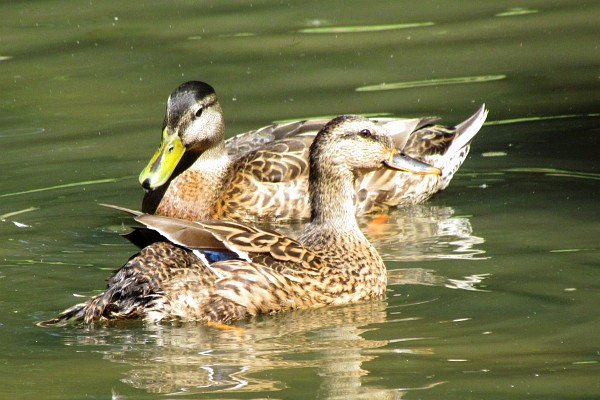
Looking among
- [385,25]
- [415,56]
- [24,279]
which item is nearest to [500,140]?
[415,56]

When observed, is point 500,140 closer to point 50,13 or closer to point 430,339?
point 430,339

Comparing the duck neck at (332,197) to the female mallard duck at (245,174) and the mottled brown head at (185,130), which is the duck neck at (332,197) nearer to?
the mottled brown head at (185,130)

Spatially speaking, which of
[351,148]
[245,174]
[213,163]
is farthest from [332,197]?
[213,163]

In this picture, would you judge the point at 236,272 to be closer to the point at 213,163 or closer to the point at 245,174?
the point at 245,174

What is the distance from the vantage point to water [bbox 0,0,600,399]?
22.9ft

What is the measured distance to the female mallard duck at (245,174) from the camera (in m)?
11.1

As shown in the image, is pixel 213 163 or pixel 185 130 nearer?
pixel 185 130

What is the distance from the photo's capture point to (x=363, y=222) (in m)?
11.0

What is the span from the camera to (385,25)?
16891 mm

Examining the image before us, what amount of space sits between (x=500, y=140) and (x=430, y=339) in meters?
5.69

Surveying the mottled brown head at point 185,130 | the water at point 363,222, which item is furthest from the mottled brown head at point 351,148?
the mottled brown head at point 185,130

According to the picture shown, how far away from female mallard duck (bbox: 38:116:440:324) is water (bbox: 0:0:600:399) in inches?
5.3

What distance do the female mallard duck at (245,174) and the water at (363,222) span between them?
0.88 feet

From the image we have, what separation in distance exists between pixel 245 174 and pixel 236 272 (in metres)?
3.19
